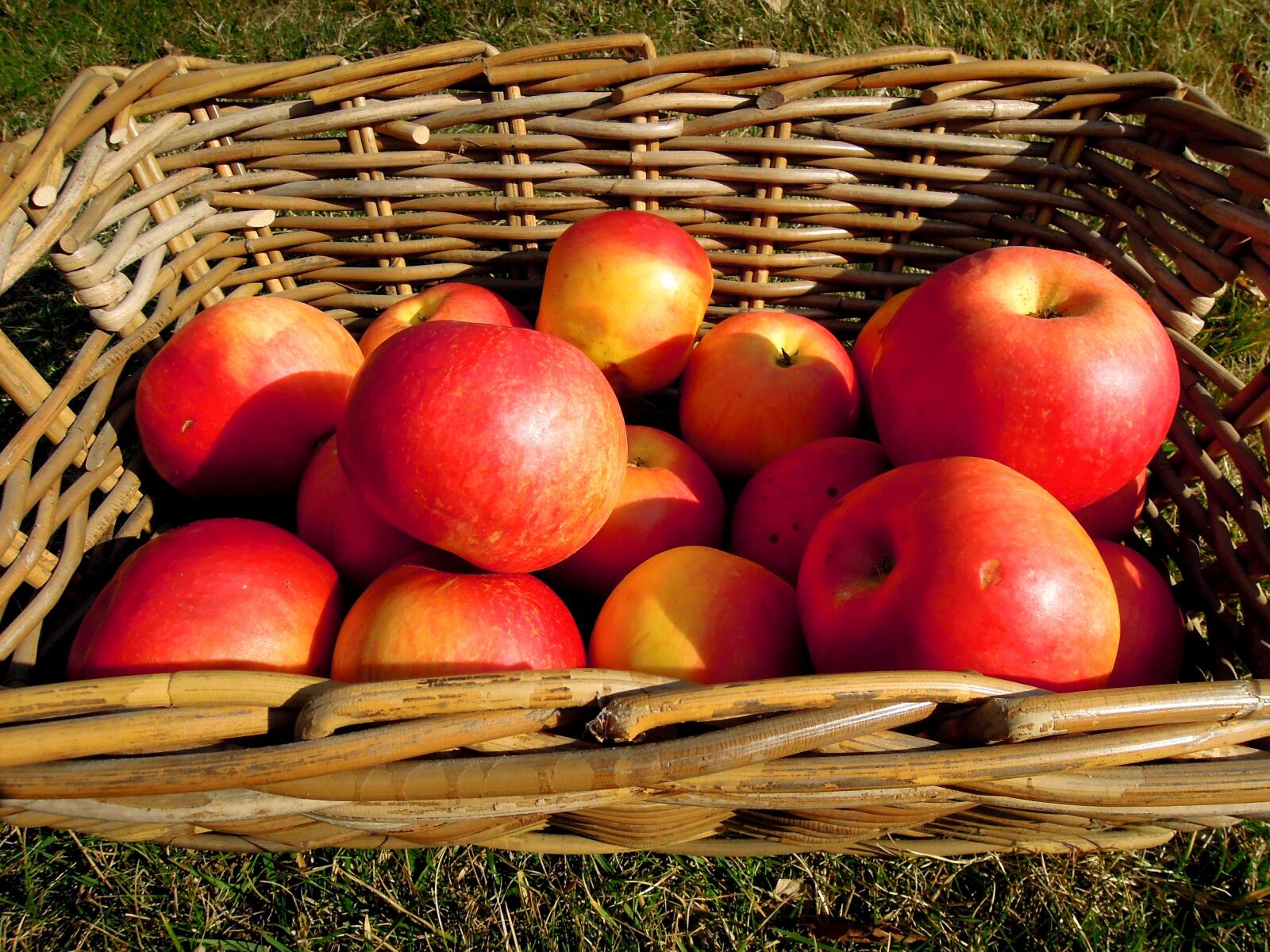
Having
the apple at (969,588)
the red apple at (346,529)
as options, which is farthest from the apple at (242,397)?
the apple at (969,588)

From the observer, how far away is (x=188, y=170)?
1.40 meters

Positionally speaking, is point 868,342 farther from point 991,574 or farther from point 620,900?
point 620,900

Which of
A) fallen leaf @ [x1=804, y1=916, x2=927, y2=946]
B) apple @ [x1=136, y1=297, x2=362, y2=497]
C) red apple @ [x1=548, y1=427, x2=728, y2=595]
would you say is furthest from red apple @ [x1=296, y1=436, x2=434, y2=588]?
fallen leaf @ [x1=804, y1=916, x2=927, y2=946]

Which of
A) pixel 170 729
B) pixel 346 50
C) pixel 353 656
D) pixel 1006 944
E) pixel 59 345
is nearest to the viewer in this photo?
pixel 170 729

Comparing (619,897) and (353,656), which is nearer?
(353,656)

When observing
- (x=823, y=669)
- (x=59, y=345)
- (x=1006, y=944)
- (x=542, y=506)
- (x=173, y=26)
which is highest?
(x=173, y=26)

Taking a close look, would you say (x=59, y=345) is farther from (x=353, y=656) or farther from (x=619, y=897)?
(x=619, y=897)

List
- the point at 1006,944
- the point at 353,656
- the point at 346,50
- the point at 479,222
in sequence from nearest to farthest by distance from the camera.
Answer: the point at 353,656 → the point at 1006,944 → the point at 479,222 → the point at 346,50

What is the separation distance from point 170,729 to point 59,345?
1973 mm

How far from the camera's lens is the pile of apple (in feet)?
3.04

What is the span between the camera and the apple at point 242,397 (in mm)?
1235

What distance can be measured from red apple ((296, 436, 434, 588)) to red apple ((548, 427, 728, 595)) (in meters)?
0.24

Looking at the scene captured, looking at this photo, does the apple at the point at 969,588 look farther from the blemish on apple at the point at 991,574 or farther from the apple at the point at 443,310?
the apple at the point at 443,310

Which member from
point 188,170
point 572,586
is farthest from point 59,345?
point 572,586
